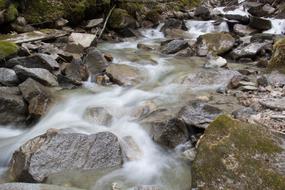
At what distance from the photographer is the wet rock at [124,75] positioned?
28.4ft

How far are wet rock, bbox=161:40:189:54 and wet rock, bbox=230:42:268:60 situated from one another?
59.9 inches

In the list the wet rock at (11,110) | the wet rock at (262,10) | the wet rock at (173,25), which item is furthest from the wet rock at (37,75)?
the wet rock at (262,10)

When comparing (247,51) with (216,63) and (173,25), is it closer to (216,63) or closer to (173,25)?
(216,63)

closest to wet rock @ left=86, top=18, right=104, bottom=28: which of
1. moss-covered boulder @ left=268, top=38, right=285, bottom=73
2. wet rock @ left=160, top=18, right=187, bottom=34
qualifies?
wet rock @ left=160, top=18, right=187, bottom=34

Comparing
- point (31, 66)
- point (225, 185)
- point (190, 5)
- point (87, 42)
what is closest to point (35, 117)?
point (31, 66)

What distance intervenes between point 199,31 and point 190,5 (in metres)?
5.36

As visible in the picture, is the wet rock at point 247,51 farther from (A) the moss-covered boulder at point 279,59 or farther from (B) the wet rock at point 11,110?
(B) the wet rock at point 11,110

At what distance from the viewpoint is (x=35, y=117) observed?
6.78 m

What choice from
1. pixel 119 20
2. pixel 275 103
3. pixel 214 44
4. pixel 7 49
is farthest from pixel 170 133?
pixel 119 20

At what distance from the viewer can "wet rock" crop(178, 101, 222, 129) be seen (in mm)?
5965

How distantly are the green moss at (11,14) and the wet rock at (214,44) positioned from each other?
19.2ft

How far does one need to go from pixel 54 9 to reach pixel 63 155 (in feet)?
29.4

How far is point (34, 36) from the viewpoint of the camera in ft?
35.9

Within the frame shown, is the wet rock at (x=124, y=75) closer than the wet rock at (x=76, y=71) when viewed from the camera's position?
No
